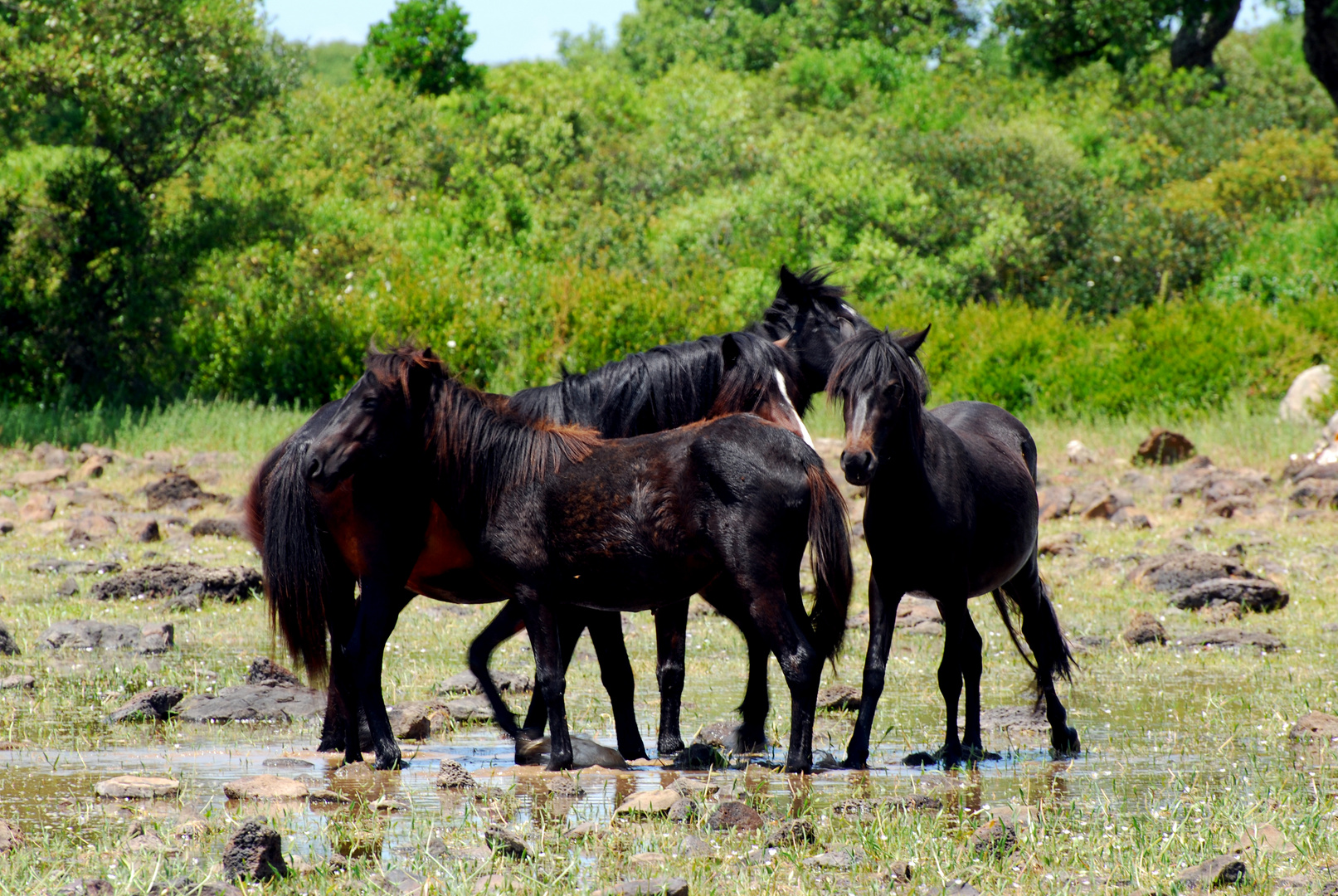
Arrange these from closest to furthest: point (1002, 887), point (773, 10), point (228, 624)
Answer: point (1002, 887) < point (228, 624) < point (773, 10)

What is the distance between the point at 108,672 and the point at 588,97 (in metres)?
37.3

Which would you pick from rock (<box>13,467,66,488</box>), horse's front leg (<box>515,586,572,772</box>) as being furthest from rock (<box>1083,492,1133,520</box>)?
rock (<box>13,467,66,488</box>)

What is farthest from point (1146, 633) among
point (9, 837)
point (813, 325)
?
point (9, 837)

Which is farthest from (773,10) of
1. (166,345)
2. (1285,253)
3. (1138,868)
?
(1138,868)

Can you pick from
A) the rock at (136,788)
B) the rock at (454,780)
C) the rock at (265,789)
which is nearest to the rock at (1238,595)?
the rock at (454,780)

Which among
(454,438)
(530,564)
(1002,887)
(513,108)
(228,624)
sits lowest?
(228,624)

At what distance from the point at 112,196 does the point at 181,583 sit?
12.8 m

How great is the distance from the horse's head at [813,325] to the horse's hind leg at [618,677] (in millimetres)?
2141

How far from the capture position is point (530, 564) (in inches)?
242

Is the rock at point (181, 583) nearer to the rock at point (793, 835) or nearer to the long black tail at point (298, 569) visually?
the long black tail at point (298, 569)

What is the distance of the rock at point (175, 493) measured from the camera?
15039 mm

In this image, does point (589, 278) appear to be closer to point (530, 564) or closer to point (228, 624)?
point (228, 624)

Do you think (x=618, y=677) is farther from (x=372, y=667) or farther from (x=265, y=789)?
(x=265, y=789)

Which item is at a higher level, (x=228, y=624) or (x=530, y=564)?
(x=530, y=564)
